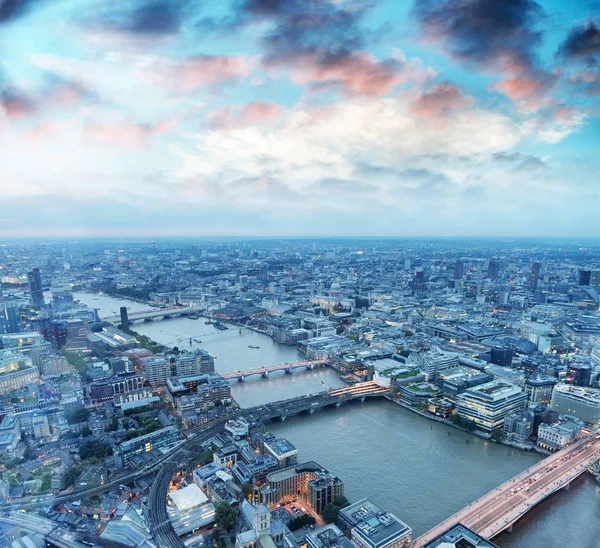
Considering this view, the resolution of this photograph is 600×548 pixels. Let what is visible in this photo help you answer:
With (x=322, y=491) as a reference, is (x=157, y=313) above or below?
below

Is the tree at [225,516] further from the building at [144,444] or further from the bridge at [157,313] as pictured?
the bridge at [157,313]

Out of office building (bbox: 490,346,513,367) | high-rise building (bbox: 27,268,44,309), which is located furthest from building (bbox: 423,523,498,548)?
high-rise building (bbox: 27,268,44,309)

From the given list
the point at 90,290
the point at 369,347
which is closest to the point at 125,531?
the point at 369,347

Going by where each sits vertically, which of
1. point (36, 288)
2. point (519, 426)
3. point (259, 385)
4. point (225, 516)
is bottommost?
point (259, 385)

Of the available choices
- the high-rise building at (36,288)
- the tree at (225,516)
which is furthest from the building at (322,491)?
the high-rise building at (36,288)

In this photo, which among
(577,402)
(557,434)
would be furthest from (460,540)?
(577,402)

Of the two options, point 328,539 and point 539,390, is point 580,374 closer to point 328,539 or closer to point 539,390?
point 539,390

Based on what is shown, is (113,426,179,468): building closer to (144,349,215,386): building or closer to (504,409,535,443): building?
(144,349,215,386): building

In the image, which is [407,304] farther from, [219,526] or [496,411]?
[219,526]
